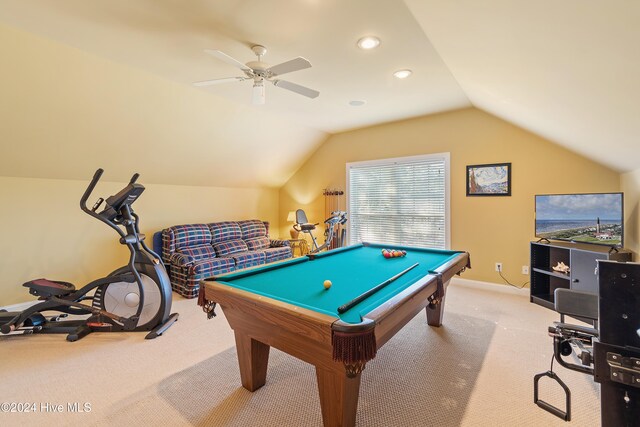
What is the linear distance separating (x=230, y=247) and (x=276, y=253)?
2.56 feet

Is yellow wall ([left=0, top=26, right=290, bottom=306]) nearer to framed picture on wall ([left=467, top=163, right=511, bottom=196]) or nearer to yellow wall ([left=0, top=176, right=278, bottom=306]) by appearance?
yellow wall ([left=0, top=176, right=278, bottom=306])

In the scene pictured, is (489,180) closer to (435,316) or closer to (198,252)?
(435,316)

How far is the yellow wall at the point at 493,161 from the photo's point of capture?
3.58m

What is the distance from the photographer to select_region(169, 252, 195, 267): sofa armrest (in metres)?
4.04

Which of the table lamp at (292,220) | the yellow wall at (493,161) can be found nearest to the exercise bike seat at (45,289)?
the table lamp at (292,220)

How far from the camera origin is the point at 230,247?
4.84 meters

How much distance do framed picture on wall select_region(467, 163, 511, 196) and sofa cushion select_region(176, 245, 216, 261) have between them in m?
4.06

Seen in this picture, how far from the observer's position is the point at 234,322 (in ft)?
6.32

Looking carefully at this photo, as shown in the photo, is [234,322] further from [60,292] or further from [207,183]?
[207,183]

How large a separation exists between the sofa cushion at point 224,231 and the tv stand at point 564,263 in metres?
4.45

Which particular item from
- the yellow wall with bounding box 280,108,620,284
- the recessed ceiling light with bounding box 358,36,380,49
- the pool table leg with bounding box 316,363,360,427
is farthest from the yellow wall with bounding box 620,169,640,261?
the pool table leg with bounding box 316,363,360,427

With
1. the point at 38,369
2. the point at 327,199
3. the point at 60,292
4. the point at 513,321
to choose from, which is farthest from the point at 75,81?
the point at 513,321

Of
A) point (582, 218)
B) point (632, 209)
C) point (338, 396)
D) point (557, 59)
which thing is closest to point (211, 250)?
point (338, 396)

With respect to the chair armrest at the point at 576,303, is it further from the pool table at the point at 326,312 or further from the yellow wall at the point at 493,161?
the yellow wall at the point at 493,161
